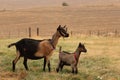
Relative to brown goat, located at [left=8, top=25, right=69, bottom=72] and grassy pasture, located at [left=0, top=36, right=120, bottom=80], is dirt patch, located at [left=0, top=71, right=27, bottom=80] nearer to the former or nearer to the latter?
grassy pasture, located at [left=0, top=36, right=120, bottom=80]

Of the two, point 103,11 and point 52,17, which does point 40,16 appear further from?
point 103,11

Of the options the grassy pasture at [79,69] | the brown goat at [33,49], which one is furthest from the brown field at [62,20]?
the brown goat at [33,49]

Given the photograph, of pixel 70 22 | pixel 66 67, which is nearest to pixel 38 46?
pixel 66 67

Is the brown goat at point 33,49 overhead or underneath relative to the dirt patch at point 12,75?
overhead

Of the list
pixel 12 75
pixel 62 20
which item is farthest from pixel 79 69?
pixel 62 20

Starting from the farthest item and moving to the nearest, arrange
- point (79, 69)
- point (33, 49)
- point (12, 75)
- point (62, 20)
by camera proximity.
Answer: point (62, 20) < point (79, 69) < point (33, 49) < point (12, 75)

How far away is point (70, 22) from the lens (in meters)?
59.9

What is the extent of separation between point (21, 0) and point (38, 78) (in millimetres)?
136429

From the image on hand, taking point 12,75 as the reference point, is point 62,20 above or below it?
below

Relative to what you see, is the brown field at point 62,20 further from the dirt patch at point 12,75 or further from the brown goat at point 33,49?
the dirt patch at point 12,75

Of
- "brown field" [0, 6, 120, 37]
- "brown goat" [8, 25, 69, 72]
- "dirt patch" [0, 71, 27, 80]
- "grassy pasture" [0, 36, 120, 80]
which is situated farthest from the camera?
"brown field" [0, 6, 120, 37]

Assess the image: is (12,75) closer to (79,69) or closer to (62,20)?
(79,69)

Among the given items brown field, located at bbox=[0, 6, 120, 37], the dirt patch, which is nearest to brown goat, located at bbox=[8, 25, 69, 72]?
the dirt patch

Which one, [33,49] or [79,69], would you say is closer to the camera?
[33,49]
